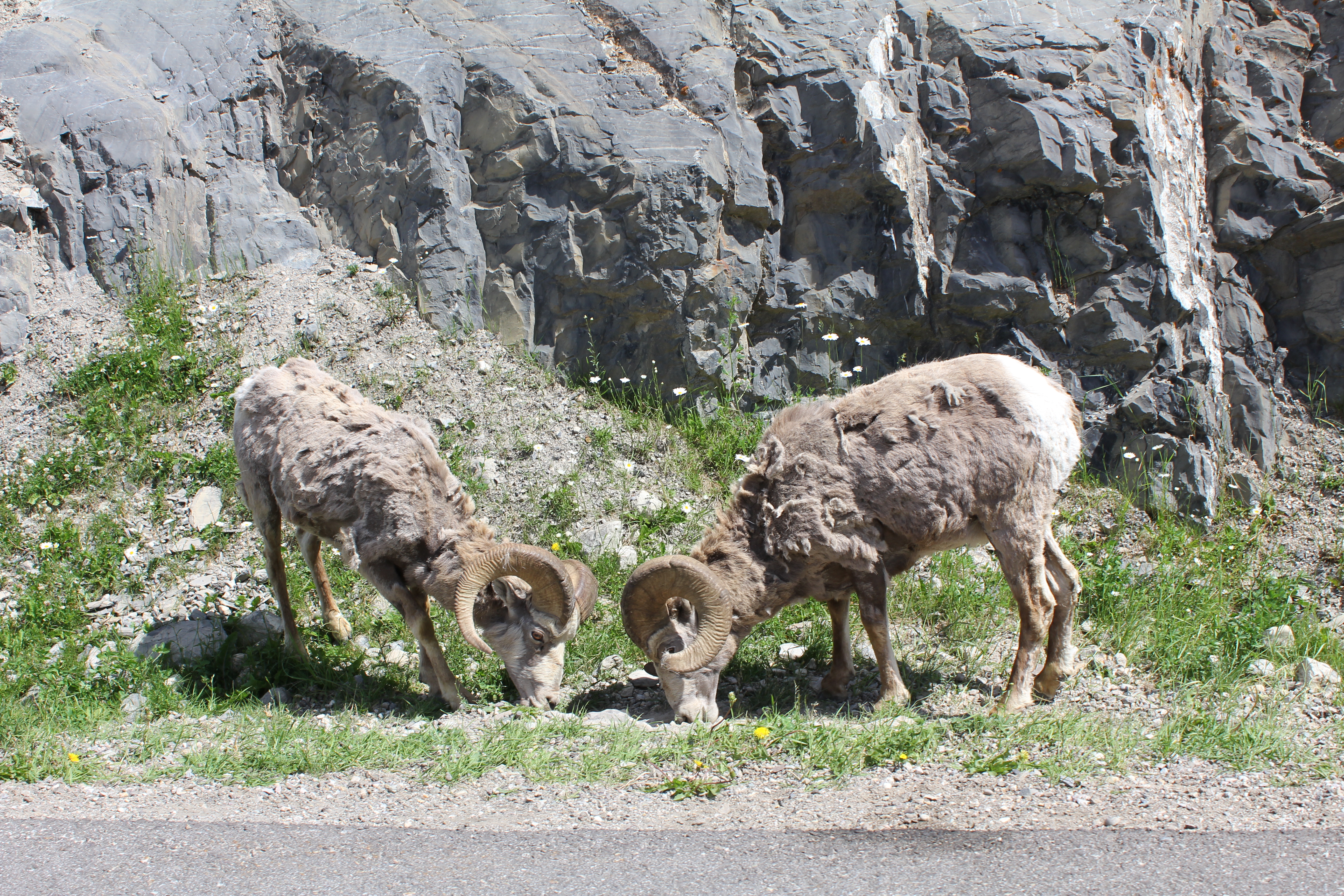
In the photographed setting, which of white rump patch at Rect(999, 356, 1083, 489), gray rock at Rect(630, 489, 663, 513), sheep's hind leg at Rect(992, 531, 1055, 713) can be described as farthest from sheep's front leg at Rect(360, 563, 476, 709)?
white rump patch at Rect(999, 356, 1083, 489)

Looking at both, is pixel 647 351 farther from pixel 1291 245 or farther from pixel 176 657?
pixel 1291 245

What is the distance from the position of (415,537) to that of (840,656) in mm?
3119

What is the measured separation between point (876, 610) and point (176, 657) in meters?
5.12

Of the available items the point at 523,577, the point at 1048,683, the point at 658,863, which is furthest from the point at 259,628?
the point at 1048,683

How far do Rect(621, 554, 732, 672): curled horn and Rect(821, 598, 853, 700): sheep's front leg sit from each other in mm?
996

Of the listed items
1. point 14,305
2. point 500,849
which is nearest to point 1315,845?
point 500,849

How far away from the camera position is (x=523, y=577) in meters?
6.28

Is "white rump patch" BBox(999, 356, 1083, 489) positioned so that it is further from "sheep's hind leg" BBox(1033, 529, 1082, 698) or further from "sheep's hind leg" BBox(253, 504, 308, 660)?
"sheep's hind leg" BBox(253, 504, 308, 660)

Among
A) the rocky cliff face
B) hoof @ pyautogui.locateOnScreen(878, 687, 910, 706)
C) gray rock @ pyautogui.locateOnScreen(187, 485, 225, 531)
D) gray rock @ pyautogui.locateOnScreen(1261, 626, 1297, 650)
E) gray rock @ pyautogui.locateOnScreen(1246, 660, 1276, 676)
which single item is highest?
the rocky cliff face

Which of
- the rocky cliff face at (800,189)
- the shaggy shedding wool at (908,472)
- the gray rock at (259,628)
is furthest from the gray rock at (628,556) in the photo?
the gray rock at (259,628)

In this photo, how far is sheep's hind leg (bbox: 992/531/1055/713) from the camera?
612 cm

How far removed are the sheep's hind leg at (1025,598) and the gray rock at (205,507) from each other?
21.9 feet

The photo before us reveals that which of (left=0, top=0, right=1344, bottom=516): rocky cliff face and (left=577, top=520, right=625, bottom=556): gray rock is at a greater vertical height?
(left=0, top=0, right=1344, bottom=516): rocky cliff face

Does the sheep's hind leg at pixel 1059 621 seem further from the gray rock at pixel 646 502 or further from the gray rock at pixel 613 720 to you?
the gray rock at pixel 646 502
